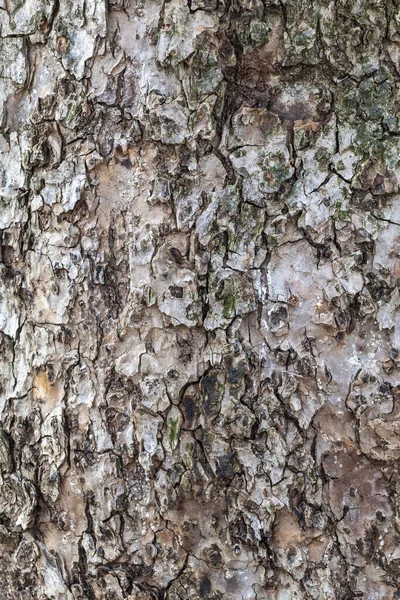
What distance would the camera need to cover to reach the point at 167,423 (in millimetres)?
1484

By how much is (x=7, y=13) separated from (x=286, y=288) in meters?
0.96

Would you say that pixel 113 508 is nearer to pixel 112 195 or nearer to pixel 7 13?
pixel 112 195

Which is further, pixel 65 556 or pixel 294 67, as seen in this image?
pixel 65 556

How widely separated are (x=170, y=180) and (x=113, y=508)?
0.79 m

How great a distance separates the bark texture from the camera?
4.73ft

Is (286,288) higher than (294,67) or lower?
lower

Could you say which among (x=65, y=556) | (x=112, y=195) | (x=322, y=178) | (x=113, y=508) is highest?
(x=322, y=178)

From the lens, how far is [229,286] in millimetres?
1466

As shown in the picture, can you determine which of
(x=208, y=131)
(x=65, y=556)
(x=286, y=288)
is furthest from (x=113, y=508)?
(x=208, y=131)


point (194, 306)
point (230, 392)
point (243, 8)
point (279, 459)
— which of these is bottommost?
point (279, 459)

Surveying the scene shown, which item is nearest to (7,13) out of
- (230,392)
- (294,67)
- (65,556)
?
(294,67)

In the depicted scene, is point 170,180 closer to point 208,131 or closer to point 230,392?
point 208,131

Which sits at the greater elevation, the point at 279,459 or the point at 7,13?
the point at 7,13

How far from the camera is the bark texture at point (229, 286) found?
4.73ft
